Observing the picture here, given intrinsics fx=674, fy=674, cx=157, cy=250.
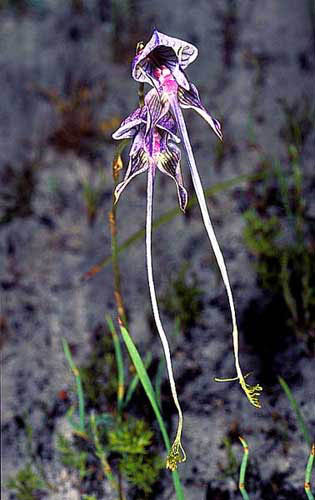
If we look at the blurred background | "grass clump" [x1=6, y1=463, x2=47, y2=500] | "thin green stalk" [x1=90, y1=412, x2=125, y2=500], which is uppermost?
the blurred background

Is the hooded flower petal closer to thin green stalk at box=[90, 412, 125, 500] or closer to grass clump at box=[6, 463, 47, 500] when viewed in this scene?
thin green stalk at box=[90, 412, 125, 500]

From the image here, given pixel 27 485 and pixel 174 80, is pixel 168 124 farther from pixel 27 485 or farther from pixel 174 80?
pixel 27 485

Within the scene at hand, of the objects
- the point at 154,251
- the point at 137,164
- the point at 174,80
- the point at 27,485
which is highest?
the point at 174,80

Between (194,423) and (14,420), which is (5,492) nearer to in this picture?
(14,420)

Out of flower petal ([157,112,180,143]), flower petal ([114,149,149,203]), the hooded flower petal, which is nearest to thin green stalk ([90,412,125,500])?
flower petal ([114,149,149,203])

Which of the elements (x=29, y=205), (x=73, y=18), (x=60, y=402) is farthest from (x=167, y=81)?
(x=73, y=18)

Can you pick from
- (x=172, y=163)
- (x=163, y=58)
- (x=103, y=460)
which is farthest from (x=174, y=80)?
(x=103, y=460)

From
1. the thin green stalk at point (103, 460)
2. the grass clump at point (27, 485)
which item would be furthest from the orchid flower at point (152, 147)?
the grass clump at point (27, 485)
